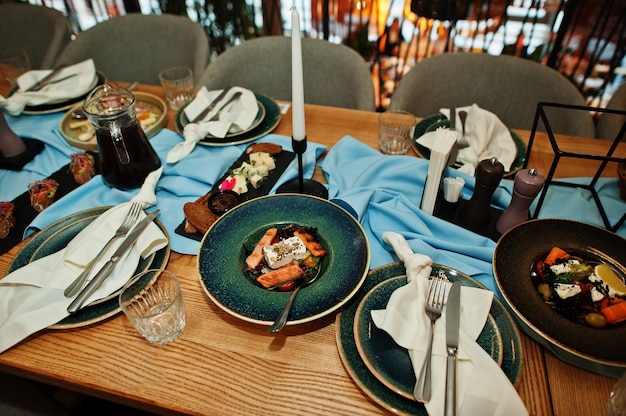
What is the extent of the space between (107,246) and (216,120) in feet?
1.78

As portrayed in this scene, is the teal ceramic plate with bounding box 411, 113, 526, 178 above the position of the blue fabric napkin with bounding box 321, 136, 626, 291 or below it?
above

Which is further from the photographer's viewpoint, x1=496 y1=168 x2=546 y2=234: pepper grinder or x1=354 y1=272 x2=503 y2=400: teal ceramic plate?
x1=496 y1=168 x2=546 y2=234: pepper grinder

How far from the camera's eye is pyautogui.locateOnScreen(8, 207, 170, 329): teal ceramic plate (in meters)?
0.73

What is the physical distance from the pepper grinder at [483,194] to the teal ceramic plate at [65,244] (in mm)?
653

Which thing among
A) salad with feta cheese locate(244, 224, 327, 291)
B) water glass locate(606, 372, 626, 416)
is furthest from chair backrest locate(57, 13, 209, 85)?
water glass locate(606, 372, 626, 416)

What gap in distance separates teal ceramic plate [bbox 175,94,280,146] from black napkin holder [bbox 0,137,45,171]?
0.40 m

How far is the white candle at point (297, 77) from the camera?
2.48 ft

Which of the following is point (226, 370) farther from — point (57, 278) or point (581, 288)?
point (581, 288)

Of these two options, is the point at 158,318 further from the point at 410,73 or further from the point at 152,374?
the point at 410,73

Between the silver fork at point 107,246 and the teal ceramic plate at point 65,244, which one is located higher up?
the silver fork at point 107,246

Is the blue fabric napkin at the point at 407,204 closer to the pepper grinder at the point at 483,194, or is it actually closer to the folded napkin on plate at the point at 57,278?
the pepper grinder at the point at 483,194

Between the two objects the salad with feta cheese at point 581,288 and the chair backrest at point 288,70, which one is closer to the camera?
the salad with feta cheese at point 581,288

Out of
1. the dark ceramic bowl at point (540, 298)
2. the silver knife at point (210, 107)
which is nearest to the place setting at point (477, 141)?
the dark ceramic bowl at point (540, 298)

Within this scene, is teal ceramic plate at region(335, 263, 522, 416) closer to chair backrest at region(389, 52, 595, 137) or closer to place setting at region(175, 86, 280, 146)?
place setting at region(175, 86, 280, 146)
